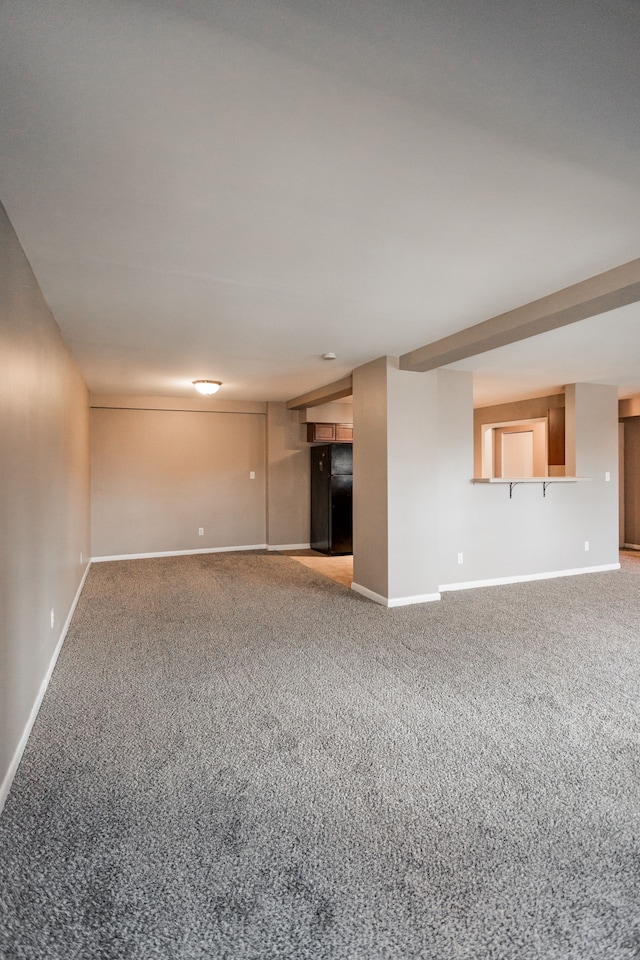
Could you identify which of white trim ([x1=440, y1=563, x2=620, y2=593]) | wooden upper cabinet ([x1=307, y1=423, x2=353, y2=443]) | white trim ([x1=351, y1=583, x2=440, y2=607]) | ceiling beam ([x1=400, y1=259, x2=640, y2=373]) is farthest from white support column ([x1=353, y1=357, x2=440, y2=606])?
wooden upper cabinet ([x1=307, y1=423, x2=353, y2=443])

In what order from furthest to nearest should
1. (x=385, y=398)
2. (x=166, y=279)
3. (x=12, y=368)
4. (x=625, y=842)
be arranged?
1. (x=385, y=398)
2. (x=166, y=279)
3. (x=12, y=368)
4. (x=625, y=842)

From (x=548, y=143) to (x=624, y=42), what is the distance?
402 mm

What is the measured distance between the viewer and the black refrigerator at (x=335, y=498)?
7.59 meters

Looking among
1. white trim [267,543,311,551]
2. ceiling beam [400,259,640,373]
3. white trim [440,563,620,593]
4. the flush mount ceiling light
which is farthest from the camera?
white trim [267,543,311,551]

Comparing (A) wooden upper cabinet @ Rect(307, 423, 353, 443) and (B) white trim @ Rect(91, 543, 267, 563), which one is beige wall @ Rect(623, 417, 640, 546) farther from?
(B) white trim @ Rect(91, 543, 267, 563)

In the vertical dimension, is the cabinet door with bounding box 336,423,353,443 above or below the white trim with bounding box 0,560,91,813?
above

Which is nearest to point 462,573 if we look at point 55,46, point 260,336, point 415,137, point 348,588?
point 348,588

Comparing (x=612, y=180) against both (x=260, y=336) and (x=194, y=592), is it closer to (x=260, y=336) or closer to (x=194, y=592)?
(x=260, y=336)

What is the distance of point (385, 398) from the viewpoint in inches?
191

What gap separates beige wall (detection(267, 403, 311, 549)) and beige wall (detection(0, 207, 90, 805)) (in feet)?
13.3

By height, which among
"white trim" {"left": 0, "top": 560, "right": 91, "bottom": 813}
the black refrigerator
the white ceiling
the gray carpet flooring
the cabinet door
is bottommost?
the gray carpet flooring

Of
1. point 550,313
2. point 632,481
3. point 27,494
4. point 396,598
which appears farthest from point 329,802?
point 632,481

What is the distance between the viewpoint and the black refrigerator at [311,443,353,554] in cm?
A: 759

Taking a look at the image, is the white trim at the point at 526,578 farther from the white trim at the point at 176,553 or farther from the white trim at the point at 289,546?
A: the white trim at the point at 176,553
